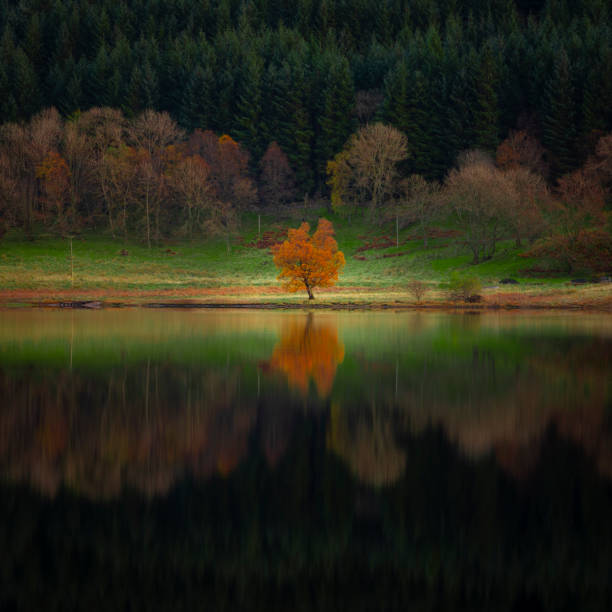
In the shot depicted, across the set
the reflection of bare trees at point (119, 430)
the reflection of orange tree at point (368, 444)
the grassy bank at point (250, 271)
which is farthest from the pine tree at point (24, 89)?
the reflection of orange tree at point (368, 444)

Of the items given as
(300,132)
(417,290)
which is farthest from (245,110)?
(417,290)

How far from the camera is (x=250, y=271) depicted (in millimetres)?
93188

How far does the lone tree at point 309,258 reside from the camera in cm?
6794

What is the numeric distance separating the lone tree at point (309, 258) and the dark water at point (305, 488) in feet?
134

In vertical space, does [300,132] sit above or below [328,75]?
below

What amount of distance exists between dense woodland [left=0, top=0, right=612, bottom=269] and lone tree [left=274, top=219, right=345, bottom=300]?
2969 centimetres

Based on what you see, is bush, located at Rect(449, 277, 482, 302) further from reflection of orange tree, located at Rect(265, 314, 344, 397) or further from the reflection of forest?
the reflection of forest

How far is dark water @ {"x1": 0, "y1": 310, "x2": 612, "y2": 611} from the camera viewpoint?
9.47 metres

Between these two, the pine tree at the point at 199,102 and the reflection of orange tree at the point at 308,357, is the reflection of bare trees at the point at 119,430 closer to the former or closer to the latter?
the reflection of orange tree at the point at 308,357

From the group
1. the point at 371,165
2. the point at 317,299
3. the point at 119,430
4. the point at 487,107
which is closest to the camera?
the point at 119,430

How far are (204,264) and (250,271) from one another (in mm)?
6798

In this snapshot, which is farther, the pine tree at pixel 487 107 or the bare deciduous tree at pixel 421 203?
the pine tree at pixel 487 107

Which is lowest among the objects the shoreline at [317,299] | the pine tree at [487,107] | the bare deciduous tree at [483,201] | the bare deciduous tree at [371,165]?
the shoreline at [317,299]

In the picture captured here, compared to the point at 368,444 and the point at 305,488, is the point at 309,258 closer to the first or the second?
the point at 368,444
